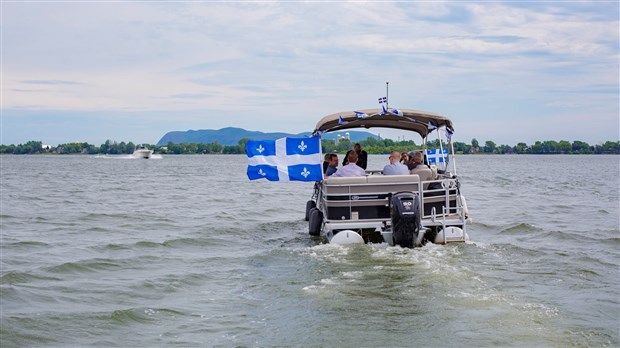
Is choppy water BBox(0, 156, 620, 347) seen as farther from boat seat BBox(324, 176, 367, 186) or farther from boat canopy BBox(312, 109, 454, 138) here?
boat canopy BBox(312, 109, 454, 138)

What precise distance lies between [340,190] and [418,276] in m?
3.58

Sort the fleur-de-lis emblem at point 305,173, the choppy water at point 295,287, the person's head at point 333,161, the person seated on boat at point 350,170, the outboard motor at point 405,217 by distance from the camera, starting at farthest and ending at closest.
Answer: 1. the person's head at point 333,161
2. the person seated on boat at point 350,170
3. the fleur-de-lis emblem at point 305,173
4. the outboard motor at point 405,217
5. the choppy water at point 295,287

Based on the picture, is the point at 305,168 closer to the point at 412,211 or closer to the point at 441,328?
the point at 412,211

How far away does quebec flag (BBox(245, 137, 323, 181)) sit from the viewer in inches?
614

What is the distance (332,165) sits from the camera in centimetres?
1772

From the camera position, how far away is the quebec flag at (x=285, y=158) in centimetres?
1559

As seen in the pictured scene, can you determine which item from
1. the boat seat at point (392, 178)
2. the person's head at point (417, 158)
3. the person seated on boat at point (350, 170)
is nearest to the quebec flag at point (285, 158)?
the person seated on boat at point (350, 170)

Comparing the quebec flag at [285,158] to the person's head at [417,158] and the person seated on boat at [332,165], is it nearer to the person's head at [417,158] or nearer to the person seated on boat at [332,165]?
the person seated on boat at [332,165]

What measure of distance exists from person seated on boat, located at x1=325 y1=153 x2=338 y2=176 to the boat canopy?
69cm

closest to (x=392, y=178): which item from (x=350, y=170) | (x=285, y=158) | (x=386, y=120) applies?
(x=350, y=170)

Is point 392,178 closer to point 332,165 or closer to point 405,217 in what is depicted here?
point 405,217

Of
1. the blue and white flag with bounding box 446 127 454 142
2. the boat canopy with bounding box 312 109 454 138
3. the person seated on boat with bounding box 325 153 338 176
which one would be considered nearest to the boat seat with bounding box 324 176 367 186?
the boat canopy with bounding box 312 109 454 138

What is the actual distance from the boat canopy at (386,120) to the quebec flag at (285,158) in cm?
88

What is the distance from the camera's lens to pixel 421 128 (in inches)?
738
